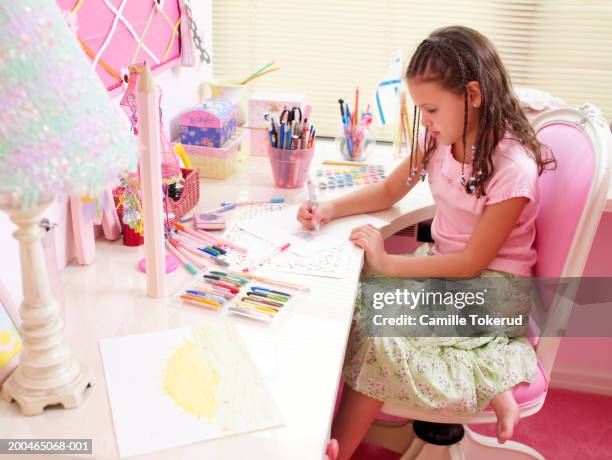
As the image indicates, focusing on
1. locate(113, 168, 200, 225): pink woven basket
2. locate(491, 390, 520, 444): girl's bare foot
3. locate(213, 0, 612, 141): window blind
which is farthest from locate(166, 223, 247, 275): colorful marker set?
locate(213, 0, 612, 141): window blind

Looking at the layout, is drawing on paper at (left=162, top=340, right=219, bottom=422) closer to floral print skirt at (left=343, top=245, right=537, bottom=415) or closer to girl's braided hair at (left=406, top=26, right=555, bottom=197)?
floral print skirt at (left=343, top=245, right=537, bottom=415)

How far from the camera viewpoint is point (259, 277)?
3.66ft

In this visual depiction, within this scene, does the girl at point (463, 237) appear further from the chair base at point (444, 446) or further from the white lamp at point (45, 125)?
the white lamp at point (45, 125)

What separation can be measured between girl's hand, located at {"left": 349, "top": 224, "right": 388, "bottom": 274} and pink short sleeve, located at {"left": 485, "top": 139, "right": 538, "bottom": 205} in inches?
9.7

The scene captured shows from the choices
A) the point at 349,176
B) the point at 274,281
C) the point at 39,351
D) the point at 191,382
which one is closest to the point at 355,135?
the point at 349,176

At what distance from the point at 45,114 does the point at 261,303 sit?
52 centimetres

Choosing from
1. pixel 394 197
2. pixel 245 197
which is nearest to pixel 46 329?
pixel 245 197

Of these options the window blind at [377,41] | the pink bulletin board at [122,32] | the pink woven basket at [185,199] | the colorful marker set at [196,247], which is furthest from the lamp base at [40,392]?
the window blind at [377,41]

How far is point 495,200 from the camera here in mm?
1283

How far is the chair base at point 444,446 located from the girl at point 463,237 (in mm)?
259

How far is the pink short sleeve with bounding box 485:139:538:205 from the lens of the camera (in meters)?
1.27

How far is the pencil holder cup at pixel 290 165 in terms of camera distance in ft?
5.04

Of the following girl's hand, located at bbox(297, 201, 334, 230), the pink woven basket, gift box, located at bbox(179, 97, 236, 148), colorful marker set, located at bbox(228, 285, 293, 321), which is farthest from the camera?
gift box, located at bbox(179, 97, 236, 148)

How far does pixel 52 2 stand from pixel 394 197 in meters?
1.00
